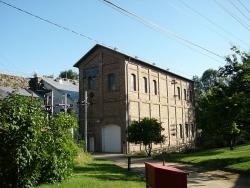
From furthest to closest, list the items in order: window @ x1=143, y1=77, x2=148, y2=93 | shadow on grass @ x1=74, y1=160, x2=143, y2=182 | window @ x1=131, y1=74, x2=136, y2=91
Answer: window @ x1=143, y1=77, x2=148, y2=93
window @ x1=131, y1=74, x2=136, y2=91
shadow on grass @ x1=74, y1=160, x2=143, y2=182

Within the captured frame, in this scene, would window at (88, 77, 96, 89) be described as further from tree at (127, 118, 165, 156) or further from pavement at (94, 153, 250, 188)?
pavement at (94, 153, 250, 188)

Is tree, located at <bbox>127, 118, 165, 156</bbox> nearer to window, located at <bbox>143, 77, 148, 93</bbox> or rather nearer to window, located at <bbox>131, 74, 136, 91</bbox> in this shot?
window, located at <bbox>131, 74, 136, 91</bbox>

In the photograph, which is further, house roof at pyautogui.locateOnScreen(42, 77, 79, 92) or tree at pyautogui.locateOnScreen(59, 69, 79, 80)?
tree at pyautogui.locateOnScreen(59, 69, 79, 80)

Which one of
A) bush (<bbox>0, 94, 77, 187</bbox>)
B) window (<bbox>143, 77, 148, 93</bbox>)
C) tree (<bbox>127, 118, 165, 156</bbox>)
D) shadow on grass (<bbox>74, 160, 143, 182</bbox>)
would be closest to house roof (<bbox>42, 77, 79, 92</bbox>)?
window (<bbox>143, 77, 148, 93</bbox>)

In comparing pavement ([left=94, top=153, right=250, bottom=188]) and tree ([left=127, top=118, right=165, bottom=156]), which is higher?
tree ([left=127, top=118, right=165, bottom=156])

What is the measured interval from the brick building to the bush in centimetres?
2461

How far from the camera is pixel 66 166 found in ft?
46.5

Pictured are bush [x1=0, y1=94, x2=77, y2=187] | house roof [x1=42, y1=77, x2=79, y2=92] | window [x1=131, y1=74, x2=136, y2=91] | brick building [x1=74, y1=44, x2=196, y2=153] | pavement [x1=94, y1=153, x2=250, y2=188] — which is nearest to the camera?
bush [x1=0, y1=94, x2=77, y2=187]

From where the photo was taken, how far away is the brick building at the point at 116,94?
38.8m

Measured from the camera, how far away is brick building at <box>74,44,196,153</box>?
3878 centimetres

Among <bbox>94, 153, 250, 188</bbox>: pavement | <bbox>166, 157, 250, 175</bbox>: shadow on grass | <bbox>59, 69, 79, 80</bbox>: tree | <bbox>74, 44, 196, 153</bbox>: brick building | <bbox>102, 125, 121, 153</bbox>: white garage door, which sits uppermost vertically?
<bbox>59, 69, 79, 80</bbox>: tree

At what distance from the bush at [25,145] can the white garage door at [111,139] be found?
2512 cm

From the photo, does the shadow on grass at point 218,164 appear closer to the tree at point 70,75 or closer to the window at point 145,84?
the window at point 145,84

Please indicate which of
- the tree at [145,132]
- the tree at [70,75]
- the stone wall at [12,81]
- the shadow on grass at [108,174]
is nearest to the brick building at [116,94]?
the tree at [145,132]
